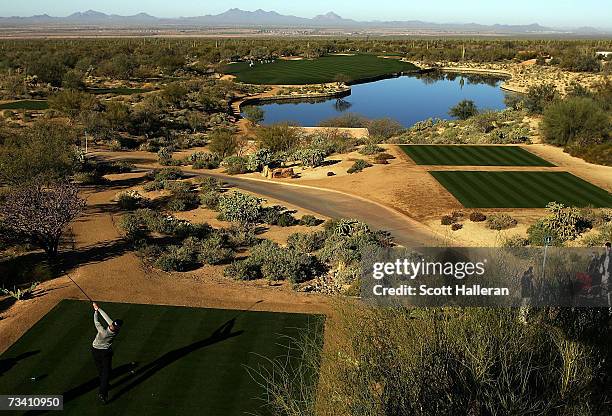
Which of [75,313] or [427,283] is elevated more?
[427,283]

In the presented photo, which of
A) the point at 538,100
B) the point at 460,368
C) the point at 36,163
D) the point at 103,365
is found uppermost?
the point at 538,100

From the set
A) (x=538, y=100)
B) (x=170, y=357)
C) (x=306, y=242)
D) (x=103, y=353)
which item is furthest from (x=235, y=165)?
(x=538, y=100)

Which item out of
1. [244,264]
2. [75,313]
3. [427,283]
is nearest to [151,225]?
[244,264]

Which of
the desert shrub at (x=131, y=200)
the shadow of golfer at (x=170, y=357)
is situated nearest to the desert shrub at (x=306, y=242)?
the shadow of golfer at (x=170, y=357)

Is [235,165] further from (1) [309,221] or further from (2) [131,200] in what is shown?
(1) [309,221]

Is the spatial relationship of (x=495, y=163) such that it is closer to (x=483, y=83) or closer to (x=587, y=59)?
(x=483, y=83)
